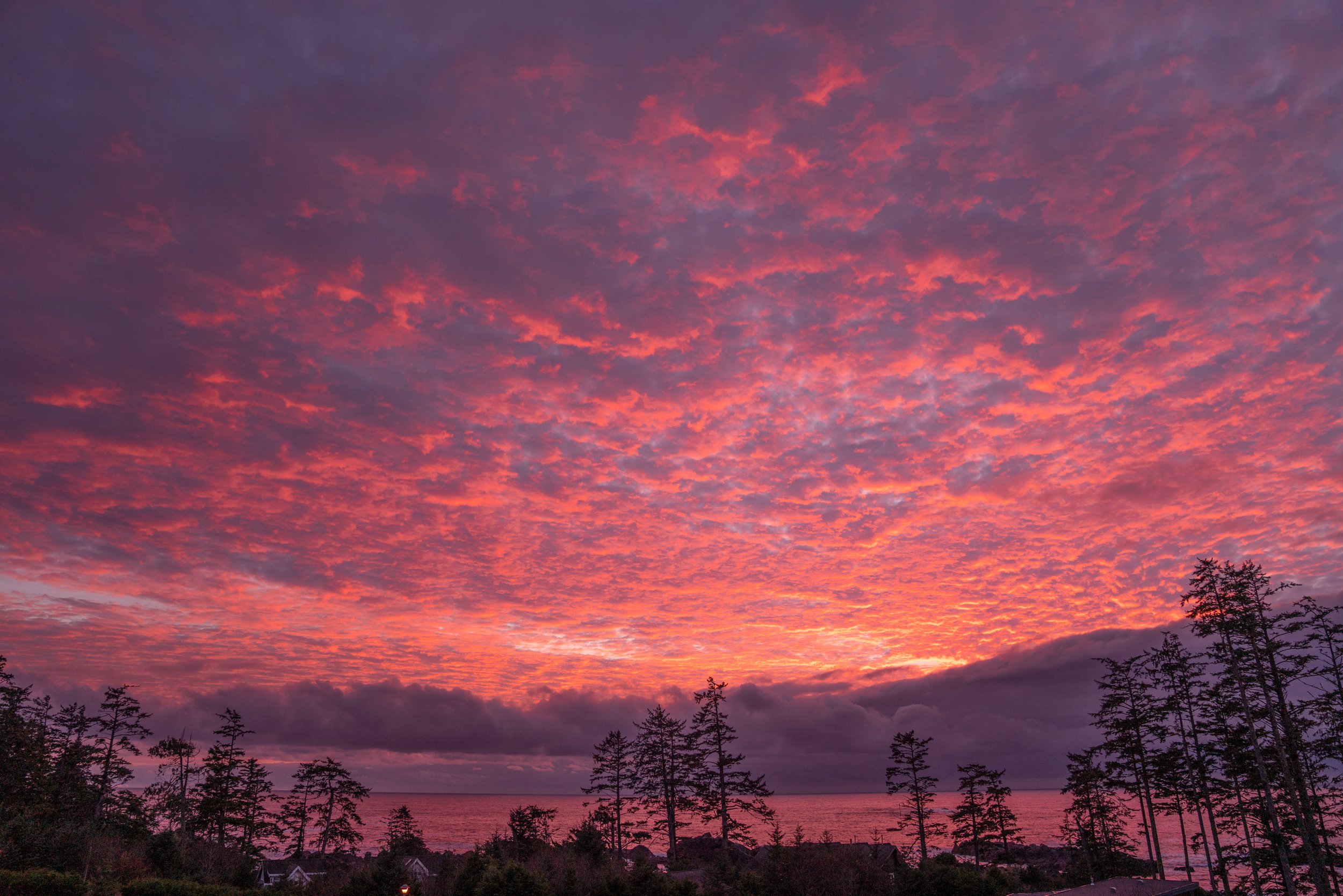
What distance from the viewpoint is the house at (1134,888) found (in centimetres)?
3828

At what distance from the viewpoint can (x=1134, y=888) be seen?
1570 inches

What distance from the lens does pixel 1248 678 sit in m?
36.7

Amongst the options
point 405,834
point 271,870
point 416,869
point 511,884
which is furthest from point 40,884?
point 405,834

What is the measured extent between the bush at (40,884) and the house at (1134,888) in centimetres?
4674

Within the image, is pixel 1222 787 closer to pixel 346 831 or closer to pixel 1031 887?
pixel 1031 887

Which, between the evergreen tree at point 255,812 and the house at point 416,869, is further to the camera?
the evergreen tree at point 255,812

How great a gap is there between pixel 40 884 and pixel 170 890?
517cm

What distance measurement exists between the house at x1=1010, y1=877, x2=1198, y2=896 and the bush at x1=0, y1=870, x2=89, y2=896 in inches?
1840

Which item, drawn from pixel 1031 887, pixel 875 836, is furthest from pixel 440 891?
pixel 1031 887

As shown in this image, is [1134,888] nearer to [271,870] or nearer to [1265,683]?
[1265,683]

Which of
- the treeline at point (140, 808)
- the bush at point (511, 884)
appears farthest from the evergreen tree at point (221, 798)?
the bush at point (511, 884)

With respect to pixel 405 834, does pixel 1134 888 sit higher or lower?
higher

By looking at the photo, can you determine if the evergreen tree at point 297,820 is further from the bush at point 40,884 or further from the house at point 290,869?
the bush at point 40,884

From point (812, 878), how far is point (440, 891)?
66.9 feet
